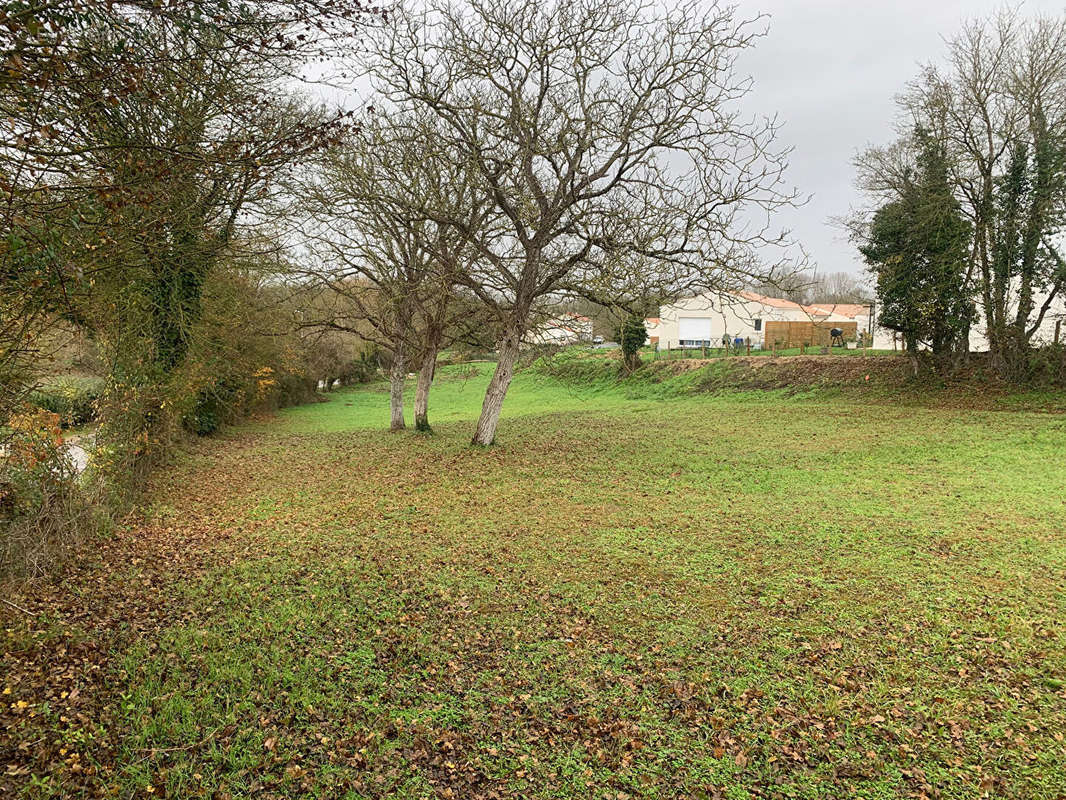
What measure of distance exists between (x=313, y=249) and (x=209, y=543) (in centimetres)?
993

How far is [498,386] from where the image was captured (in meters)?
13.3

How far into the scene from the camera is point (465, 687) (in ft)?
13.5

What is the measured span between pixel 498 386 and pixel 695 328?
34.1m

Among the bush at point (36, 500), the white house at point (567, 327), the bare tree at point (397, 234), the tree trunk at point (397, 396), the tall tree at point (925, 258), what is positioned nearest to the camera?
the bush at point (36, 500)

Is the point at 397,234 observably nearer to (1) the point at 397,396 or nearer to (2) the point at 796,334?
(1) the point at 397,396

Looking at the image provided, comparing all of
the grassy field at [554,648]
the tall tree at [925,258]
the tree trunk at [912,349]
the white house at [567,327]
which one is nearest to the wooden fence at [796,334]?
the tree trunk at [912,349]

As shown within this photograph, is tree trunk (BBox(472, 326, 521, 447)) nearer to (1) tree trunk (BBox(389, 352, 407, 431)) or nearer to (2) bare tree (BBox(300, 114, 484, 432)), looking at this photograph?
(2) bare tree (BBox(300, 114, 484, 432))

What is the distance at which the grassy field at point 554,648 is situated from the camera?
331cm

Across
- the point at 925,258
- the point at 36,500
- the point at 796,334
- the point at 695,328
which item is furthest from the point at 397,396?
the point at 695,328

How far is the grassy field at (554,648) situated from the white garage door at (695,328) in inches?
1379

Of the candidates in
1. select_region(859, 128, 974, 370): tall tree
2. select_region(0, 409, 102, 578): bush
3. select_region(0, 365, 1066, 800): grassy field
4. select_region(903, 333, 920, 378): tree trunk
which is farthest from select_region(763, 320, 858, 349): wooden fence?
select_region(0, 409, 102, 578): bush

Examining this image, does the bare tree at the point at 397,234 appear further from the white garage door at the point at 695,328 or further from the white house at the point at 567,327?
the white garage door at the point at 695,328

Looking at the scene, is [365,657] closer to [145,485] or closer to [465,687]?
[465,687]

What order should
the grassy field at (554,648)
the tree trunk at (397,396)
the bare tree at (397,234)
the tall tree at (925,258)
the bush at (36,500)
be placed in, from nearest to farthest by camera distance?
the grassy field at (554,648) < the bush at (36,500) < the bare tree at (397,234) < the tree trunk at (397,396) < the tall tree at (925,258)
